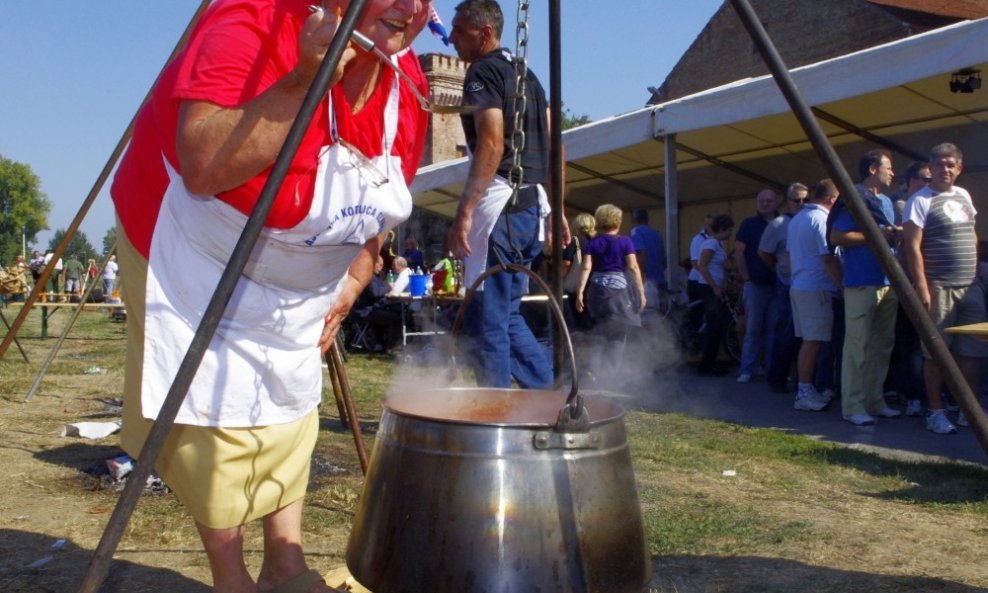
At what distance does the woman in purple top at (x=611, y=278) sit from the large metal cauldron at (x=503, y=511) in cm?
575

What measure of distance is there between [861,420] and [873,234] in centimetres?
458

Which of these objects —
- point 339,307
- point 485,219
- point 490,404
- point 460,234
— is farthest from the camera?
point 485,219

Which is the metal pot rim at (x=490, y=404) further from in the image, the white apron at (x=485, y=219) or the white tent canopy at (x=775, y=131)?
the white tent canopy at (x=775, y=131)

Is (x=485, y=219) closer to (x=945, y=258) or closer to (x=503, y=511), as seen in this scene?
(x=503, y=511)

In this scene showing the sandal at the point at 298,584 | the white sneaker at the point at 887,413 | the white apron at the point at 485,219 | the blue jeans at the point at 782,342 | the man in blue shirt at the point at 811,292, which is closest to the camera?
the sandal at the point at 298,584

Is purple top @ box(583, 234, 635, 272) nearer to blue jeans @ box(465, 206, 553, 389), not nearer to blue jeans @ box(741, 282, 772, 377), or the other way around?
blue jeans @ box(741, 282, 772, 377)

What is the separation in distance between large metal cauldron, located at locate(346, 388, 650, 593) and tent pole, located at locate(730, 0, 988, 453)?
2.06 feet

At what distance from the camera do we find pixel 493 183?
12.5 feet

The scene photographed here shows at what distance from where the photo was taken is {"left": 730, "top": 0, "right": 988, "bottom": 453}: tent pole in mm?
1757

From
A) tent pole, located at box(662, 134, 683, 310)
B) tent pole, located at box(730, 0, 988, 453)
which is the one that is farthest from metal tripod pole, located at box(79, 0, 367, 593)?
tent pole, located at box(662, 134, 683, 310)

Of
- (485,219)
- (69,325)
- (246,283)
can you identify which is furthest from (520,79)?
(69,325)

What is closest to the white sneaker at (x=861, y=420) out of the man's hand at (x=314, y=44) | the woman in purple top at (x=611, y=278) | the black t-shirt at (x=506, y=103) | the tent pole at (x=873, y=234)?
the woman in purple top at (x=611, y=278)

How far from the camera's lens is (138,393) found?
1885 millimetres

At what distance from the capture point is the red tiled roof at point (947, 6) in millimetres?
20395
